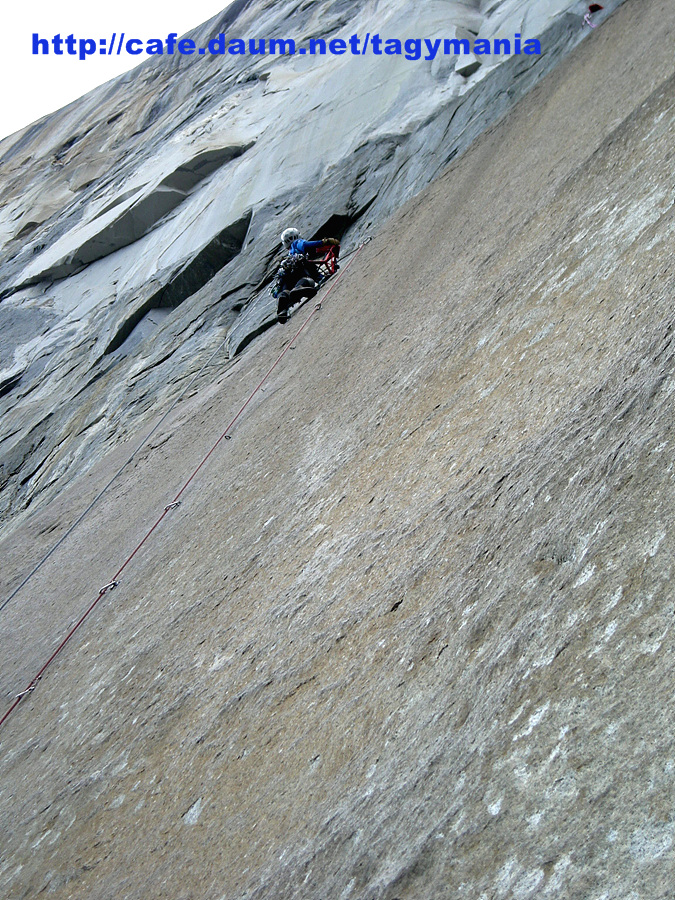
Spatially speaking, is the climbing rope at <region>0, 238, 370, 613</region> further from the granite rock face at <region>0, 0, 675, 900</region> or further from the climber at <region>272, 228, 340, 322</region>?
the climber at <region>272, 228, 340, 322</region>

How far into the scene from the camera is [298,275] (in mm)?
9242

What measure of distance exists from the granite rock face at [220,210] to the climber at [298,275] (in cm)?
41

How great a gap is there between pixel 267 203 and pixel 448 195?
199 inches

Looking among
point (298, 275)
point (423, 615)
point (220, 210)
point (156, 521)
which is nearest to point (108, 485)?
point (156, 521)

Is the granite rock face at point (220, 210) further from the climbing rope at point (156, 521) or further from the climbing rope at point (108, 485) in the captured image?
the climbing rope at point (156, 521)

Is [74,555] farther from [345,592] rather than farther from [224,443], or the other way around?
[345,592]

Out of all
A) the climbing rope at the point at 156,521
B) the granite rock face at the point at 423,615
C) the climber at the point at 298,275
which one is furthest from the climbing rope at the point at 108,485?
the climber at the point at 298,275

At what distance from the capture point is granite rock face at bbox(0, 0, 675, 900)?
2246 mm

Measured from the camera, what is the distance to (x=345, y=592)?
12.1 feet

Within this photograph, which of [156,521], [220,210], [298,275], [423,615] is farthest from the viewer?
[220,210]

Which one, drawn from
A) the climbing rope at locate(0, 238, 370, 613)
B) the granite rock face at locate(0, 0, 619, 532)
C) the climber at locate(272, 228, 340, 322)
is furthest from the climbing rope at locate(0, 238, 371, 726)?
the granite rock face at locate(0, 0, 619, 532)

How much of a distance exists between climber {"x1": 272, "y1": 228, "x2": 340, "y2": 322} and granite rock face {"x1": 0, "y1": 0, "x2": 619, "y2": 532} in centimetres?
41

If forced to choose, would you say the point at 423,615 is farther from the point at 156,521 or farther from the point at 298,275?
the point at 298,275

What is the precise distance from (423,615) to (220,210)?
11.3m
